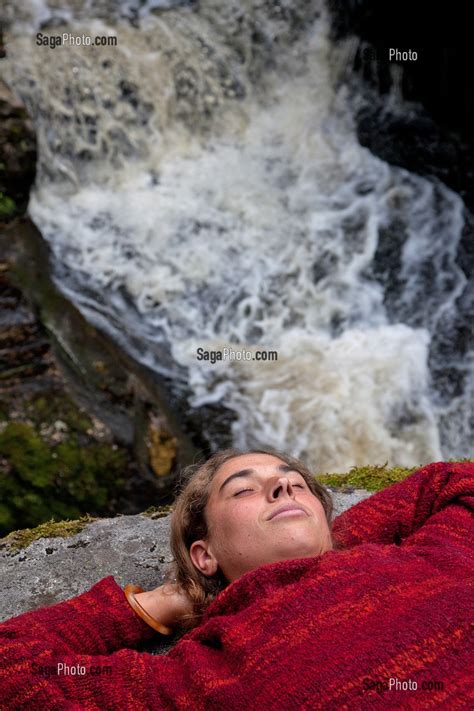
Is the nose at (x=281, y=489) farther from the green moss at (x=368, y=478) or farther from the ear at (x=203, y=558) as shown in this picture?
the green moss at (x=368, y=478)

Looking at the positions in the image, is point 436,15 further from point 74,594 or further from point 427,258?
point 74,594

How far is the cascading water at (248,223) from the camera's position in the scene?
20.0 feet

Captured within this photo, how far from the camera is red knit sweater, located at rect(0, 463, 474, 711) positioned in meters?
1.98

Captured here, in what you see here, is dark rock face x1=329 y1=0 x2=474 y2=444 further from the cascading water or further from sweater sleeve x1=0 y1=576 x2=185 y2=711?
sweater sleeve x1=0 y1=576 x2=185 y2=711

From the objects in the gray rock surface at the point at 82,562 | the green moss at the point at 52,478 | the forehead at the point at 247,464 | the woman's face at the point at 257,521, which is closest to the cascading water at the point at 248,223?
the green moss at the point at 52,478

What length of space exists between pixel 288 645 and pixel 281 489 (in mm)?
559

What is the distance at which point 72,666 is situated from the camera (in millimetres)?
2162

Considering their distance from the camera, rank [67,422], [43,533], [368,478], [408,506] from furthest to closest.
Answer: [67,422] < [368,478] < [43,533] < [408,506]

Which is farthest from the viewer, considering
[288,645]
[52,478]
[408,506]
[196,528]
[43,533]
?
[52,478]

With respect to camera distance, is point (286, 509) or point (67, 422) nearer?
point (286, 509)

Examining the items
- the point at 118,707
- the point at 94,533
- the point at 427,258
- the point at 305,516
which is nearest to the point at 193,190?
the point at 427,258

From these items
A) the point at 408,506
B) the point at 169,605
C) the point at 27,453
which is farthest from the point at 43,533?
the point at 27,453

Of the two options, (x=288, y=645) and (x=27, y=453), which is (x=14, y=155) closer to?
(x=27, y=453)

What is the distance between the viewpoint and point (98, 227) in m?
7.52
